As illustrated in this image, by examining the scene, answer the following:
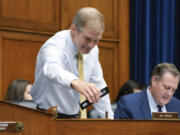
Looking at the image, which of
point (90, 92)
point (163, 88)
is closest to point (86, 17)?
point (90, 92)

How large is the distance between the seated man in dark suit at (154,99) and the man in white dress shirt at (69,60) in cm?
32

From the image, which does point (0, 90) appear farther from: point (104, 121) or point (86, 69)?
point (104, 121)

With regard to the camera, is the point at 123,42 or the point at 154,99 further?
the point at 123,42

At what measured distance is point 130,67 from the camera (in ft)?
18.0

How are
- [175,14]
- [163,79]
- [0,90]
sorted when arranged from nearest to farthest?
[163,79] < [0,90] < [175,14]

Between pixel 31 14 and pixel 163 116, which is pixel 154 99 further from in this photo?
pixel 31 14

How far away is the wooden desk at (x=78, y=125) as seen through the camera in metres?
1.62

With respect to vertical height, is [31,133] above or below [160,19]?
below

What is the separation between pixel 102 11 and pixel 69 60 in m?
2.77

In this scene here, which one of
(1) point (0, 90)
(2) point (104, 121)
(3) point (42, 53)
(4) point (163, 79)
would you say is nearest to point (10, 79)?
(1) point (0, 90)

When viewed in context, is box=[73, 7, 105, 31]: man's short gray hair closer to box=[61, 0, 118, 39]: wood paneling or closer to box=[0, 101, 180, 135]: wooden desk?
box=[0, 101, 180, 135]: wooden desk

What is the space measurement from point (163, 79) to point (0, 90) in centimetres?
179

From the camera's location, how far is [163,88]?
3.35 m

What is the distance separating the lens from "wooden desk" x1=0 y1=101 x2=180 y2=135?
1615 mm
